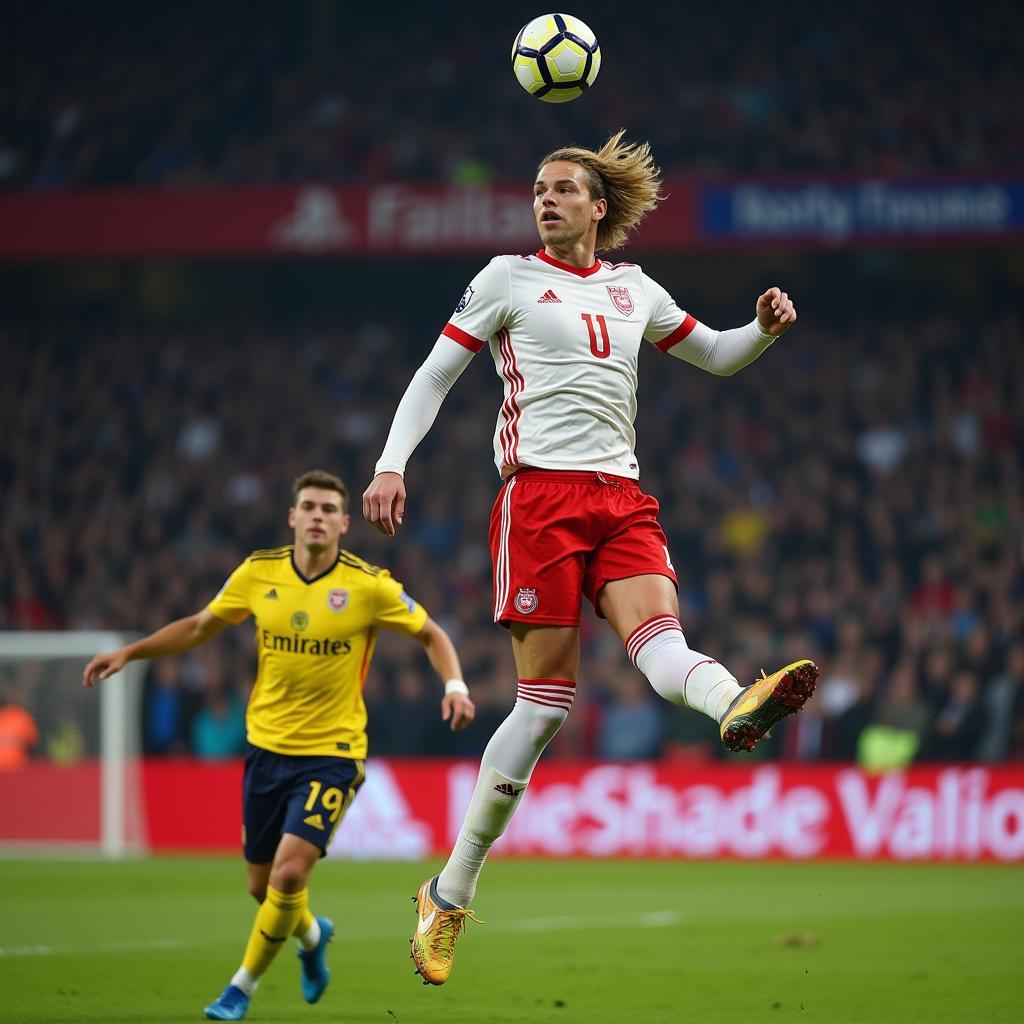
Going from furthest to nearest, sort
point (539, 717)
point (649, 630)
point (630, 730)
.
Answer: point (630, 730) → point (539, 717) → point (649, 630)

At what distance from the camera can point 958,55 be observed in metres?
23.8

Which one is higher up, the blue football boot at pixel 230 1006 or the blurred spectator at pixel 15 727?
the blurred spectator at pixel 15 727

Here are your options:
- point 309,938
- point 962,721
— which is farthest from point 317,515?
point 962,721

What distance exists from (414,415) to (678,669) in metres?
1.16

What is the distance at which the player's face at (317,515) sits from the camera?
317 inches

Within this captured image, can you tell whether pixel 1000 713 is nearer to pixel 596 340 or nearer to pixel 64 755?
pixel 64 755

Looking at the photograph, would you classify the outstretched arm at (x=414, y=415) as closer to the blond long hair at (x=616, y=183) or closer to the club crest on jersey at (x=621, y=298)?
the club crest on jersey at (x=621, y=298)

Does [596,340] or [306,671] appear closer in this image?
[596,340]

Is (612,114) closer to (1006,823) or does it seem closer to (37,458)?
(37,458)

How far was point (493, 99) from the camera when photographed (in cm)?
2459

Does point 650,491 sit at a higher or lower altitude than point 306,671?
higher

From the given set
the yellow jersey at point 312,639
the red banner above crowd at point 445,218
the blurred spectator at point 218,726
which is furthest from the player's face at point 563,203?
the red banner above crowd at point 445,218

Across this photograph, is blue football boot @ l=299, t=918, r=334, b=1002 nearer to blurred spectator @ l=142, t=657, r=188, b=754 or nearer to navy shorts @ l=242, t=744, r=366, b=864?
navy shorts @ l=242, t=744, r=366, b=864

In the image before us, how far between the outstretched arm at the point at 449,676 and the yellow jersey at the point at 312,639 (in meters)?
0.07
